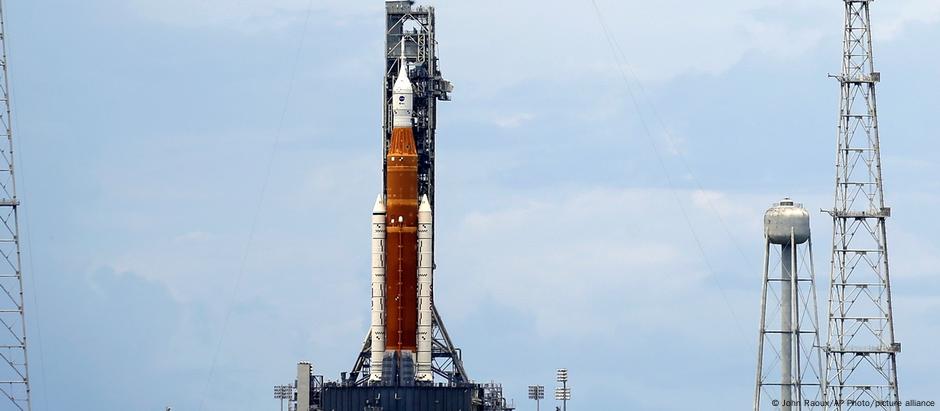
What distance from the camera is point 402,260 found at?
138875 millimetres

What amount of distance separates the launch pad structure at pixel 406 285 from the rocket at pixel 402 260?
0.06m

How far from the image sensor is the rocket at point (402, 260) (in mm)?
139125

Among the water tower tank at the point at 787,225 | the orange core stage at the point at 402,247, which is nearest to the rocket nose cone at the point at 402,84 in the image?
the orange core stage at the point at 402,247

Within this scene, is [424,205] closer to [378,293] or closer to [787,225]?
[378,293]

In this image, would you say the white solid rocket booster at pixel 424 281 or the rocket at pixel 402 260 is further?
the white solid rocket booster at pixel 424 281

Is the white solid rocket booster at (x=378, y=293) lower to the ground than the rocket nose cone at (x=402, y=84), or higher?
lower

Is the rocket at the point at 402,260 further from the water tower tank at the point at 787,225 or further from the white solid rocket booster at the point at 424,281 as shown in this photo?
the water tower tank at the point at 787,225

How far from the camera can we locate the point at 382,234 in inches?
5502

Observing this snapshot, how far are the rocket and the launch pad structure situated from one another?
0.18 feet

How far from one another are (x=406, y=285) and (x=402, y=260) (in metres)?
1.44

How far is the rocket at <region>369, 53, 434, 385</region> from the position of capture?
139125mm

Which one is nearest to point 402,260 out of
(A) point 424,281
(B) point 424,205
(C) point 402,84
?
(A) point 424,281

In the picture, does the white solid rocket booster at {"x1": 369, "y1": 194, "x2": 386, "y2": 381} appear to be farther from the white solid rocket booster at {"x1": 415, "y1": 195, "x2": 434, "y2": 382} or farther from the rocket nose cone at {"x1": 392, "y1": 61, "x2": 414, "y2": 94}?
the rocket nose cone at {"x1": 392, "y1": 61, "x2": 414, "y2": 94}

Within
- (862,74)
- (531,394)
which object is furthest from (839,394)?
(531,394)
